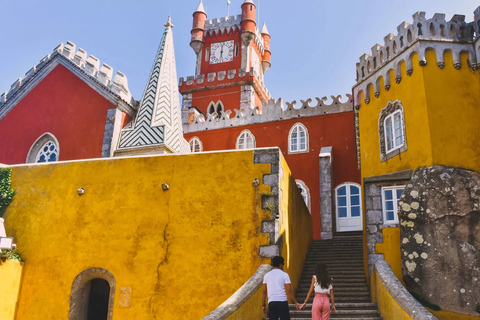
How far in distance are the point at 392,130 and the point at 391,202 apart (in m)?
1.89

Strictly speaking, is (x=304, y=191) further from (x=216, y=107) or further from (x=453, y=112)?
(x=216, y=107)

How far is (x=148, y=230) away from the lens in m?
10.2

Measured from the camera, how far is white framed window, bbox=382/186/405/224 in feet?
35.7

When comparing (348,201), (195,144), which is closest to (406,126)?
(348,201)

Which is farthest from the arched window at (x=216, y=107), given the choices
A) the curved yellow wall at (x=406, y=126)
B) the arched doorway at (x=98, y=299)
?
the arched doorway at (x=98, y=299)

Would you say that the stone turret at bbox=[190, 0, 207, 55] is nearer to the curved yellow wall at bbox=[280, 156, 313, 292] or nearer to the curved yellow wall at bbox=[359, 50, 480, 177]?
the curved yellow wall at bbox=[280, 156, 313, 292]

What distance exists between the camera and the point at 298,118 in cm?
2106

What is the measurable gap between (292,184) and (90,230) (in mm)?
4931

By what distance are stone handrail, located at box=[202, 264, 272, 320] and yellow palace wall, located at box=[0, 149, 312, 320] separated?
83 cm

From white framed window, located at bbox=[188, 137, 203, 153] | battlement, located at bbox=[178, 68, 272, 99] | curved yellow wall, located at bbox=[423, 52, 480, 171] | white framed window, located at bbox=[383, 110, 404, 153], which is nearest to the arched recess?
white framed window, located at bbox=[383, 110, 404, 153]

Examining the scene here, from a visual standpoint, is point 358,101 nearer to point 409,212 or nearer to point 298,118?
point 409,212

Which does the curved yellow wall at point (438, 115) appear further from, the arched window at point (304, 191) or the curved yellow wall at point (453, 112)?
the arched window at point (304, 191)

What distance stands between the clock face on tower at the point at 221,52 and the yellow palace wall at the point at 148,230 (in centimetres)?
2203

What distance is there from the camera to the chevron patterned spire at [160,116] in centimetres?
1448
